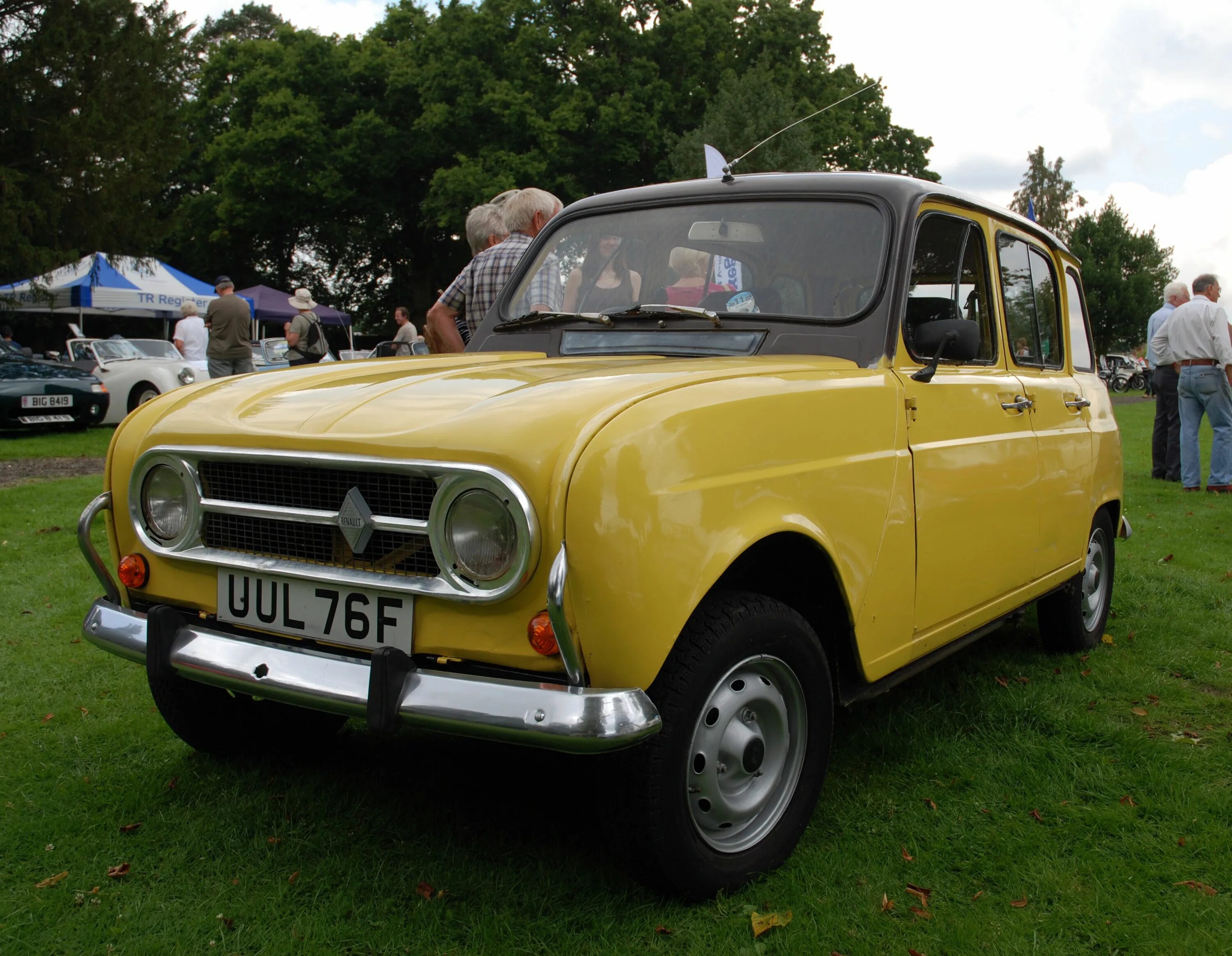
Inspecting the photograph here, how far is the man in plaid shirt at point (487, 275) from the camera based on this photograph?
17.1 ft

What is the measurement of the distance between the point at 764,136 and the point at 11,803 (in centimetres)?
2151

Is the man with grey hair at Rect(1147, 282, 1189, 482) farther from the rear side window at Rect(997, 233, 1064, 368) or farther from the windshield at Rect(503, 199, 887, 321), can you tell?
the windshield at Rect(503, 199, 887, 321)

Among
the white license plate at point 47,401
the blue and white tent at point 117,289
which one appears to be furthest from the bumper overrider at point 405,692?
the blue and white tent at point 117,289

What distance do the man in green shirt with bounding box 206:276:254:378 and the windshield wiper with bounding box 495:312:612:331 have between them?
7.75 m

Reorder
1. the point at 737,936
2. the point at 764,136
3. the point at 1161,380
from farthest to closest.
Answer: the point at 764,136 → the point at 1161,380 → the point at 737,936

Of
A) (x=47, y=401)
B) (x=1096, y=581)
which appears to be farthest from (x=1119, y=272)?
(x=1096, y=581)

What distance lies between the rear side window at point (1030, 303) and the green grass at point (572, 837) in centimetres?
136

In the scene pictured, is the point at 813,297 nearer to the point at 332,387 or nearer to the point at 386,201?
the point at 332,387

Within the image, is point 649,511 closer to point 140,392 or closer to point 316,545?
point 316,545

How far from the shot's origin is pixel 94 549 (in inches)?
115

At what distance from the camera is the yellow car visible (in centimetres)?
222

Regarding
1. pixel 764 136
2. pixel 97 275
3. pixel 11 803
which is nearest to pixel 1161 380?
pixel 11 803

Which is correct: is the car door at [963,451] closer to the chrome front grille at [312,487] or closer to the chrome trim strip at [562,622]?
the chrome trim strip at [562,622]

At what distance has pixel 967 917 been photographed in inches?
103
